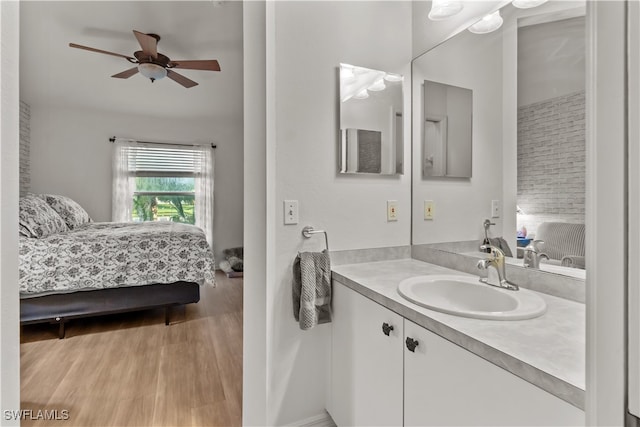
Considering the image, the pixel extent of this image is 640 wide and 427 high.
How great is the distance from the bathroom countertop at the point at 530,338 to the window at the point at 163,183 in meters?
4.60

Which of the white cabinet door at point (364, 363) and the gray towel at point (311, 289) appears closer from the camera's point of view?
the white cabinet door at point (364, 363)

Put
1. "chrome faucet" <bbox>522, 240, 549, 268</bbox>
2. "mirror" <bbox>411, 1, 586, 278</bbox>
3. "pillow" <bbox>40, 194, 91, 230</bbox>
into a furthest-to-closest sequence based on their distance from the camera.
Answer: "pillow" <bbox>40, 194, 91, 230</bbox>
"chrome faucet" <bbox>522, 240, 549, 268</bbox>
"mirror" <bbox>411, 1, 586, 278</bbox>

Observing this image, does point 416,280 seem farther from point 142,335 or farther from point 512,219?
point 142,335

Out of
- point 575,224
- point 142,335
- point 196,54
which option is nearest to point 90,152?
point 196,54

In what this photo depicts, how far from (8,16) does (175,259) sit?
258cm

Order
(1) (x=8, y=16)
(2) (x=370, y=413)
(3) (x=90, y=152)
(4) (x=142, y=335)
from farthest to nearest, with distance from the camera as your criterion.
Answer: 1. (3) (x=90, y=152)
2. (4) (x=142, y=335)
3. (2) (x=370, y=413)
4. (1) (x=8, y=16)

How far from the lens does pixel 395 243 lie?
1.74 m

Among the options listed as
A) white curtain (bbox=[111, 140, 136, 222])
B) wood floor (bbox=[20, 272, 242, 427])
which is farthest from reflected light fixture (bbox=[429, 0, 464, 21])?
white curtain (bbox=[111, 140, 136, 222])

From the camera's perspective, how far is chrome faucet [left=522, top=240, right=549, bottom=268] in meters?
1.17

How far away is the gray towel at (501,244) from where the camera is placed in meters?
1.30

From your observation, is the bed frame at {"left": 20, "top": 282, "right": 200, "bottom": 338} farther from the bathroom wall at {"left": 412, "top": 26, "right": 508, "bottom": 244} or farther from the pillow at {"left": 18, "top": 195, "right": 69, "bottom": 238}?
the bathroom wall at {"left": 412, "top": 26, "right": 508, "bottom": 244}

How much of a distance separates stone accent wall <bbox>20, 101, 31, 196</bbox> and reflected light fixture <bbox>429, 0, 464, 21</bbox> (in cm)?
515

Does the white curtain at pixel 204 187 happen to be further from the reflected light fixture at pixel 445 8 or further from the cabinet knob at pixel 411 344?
the cabinet knob at pixel 411 344

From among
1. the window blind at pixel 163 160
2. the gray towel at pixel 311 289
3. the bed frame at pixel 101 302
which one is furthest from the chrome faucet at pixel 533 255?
the window blind at pixel 163 160
